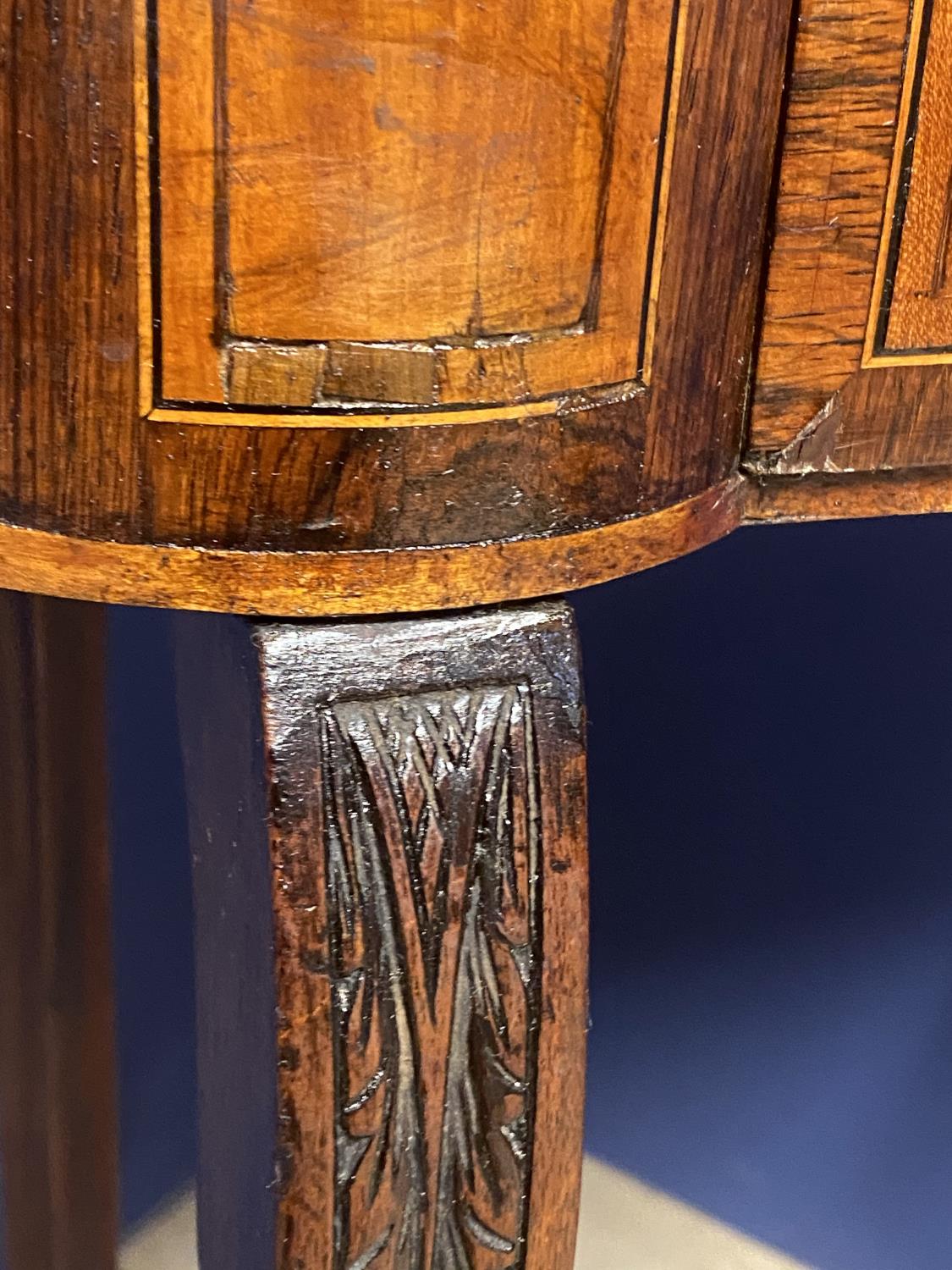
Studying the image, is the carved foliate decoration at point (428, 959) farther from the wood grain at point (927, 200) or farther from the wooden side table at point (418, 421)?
the wood grain at point (927, 200)

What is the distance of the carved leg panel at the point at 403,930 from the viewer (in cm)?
43

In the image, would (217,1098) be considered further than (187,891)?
No

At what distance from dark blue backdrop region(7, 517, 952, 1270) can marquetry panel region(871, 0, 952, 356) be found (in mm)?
473

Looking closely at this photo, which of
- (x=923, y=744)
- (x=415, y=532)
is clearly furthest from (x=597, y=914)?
(x=415, y=532)

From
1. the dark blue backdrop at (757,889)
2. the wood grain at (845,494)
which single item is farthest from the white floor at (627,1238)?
the wood grain at (845,494)

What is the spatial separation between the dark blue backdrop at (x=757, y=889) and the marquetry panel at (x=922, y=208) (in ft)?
1.55

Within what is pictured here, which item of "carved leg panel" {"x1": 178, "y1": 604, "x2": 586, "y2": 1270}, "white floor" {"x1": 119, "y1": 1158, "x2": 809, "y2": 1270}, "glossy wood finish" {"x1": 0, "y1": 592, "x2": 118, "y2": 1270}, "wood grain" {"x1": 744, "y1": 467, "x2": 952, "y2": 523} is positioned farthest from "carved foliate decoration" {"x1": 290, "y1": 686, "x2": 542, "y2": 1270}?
"white floor" {"x1": 119, "y1": 1158, "x2": 809, "y2": 1270}

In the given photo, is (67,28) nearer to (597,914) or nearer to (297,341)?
(297,341)

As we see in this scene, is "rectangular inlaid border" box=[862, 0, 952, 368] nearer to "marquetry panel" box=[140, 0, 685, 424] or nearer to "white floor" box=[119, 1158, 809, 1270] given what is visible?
"marquetry panel" box=[140, 0, 685, 424]

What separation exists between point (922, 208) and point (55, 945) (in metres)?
0.59

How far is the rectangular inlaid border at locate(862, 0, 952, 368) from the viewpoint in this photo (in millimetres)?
471

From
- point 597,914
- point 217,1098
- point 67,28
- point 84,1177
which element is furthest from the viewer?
point 597,914

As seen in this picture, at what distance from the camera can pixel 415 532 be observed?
1.41 feet

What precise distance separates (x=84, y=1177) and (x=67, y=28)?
0.72 metres
